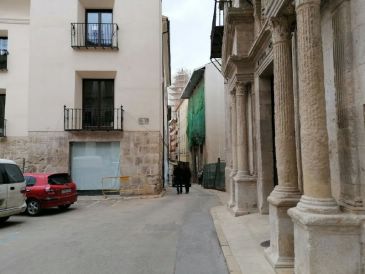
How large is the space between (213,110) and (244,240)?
23334 mm

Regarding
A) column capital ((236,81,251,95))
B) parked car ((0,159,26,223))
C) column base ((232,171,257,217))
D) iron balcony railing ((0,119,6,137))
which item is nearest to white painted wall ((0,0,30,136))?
iron balcony railing ((0,119,6,137))

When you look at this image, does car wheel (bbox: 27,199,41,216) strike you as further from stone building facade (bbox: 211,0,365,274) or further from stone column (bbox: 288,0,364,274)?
stone column (bbox: 288,0,364,274)

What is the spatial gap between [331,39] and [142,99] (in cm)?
1322

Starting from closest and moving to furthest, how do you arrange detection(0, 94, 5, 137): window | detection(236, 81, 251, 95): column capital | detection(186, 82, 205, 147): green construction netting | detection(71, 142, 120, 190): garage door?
detection(236, 81, 251, 95): column capital → detection(71, 142, 120, 190): garage door → detection(0, 94, 5, 137): window → detection(186, 82, 205, 147): green construction netting

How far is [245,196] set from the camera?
10.5 meters

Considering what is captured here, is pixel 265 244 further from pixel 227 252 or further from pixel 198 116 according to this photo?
pixel 198 116

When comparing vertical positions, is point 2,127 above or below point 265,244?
above

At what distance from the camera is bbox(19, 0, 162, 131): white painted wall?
1741cm

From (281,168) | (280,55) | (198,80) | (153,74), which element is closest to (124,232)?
(281,168)

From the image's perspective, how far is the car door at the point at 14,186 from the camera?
32.4 ft

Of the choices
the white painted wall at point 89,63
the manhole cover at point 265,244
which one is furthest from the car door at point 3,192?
the white painted wall at point 89,63

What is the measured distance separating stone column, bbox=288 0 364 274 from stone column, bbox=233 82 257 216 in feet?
18.8

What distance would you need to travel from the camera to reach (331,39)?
497 centimetres

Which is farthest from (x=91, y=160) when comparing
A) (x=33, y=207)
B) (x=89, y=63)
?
(x=33, y=207)
